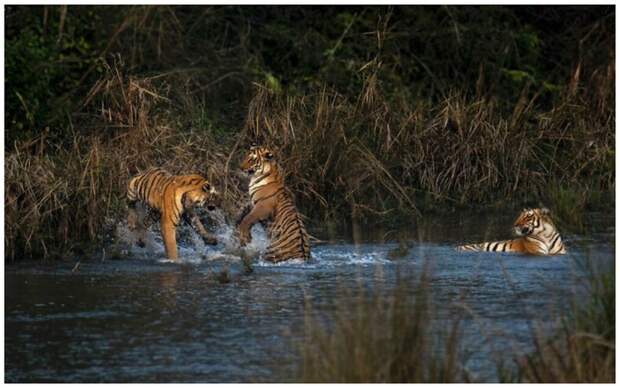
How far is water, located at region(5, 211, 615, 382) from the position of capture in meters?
8.16

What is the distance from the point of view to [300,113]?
15781 mm

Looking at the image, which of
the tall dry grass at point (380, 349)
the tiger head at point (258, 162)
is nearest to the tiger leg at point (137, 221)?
the tiger head at point (258, 162)

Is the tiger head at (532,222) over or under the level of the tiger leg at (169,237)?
over

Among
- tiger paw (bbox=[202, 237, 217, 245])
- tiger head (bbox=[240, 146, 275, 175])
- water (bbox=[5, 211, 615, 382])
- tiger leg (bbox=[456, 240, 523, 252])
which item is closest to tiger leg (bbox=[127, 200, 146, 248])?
water (bbox=[5, 211, 615, 382])

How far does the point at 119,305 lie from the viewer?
10062mm

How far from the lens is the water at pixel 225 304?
26.8ft

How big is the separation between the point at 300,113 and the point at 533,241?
12.9 feet

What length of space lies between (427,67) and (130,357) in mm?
12796

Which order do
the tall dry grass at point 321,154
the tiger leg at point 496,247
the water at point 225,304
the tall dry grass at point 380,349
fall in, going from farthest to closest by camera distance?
the tall dry grass at point 321,154 < the tiger leg at point 496,247 < the water at point 225,304 < the tall dry grass at point 380,349

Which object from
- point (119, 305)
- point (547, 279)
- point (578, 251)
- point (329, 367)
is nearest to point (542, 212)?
point (578, 251)

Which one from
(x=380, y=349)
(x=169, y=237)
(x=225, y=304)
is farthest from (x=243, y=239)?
(x=380, y=349)

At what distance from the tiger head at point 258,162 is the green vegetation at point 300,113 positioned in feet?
3.75

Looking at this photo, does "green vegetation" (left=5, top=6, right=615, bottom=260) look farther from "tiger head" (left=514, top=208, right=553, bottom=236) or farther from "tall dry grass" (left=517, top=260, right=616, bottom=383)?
"tall dry grass" (left=517, top=260, right=616, bottom=383)

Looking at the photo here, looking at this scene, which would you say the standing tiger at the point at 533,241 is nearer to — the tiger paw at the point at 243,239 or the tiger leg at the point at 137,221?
the tiger paw at the point at 243,239
